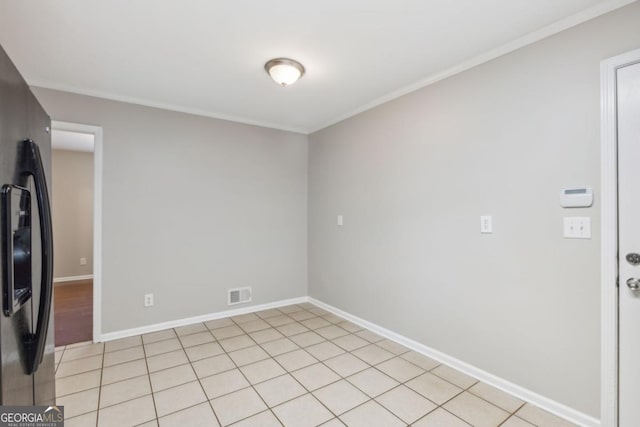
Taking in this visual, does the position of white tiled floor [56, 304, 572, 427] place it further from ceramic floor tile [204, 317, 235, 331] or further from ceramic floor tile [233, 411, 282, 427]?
ceramic floor tile [204, 317, 235, 331]

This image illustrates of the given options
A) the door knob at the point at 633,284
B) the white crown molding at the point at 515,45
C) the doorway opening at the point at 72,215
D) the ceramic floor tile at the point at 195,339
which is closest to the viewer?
the door knob at the point at 633,284

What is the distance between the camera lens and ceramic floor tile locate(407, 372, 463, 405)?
2065mm

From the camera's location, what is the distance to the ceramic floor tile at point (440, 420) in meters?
1.80

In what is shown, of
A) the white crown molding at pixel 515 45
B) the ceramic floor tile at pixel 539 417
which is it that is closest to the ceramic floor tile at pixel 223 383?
the ceramic floor tile at pixel 539 417

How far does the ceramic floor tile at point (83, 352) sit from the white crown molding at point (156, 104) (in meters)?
2.33

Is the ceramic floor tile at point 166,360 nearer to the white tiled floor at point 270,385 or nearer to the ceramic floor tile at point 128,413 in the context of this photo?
the white tiled floor at point 270,385

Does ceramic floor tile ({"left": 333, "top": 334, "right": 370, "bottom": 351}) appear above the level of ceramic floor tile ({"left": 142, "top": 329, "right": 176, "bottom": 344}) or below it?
below

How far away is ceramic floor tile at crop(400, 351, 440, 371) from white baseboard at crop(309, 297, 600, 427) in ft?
0.14

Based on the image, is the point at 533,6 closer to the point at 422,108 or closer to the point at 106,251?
the point at 422,108

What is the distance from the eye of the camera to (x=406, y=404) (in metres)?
1.99

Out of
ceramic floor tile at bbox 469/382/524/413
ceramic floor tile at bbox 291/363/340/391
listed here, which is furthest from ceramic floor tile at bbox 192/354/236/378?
ceramic floor tile at bbox 469/382/524/413

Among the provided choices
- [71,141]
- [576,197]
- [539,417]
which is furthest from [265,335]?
[71,141]

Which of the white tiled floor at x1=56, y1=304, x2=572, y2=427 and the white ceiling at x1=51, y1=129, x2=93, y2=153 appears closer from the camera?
the white tiled floor at x1=56, y1=304, x2=572, y2=427

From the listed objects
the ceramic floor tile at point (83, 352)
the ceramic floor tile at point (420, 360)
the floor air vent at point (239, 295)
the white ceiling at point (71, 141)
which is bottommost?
the ceramic floor tile at point (420, 360)
